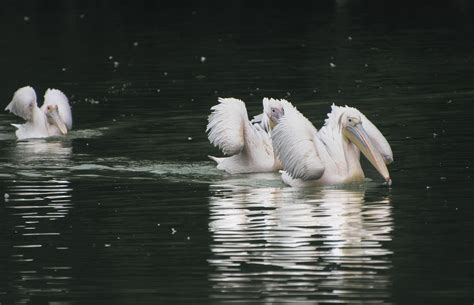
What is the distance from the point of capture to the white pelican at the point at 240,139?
15289 mm

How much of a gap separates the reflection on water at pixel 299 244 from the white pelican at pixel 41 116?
4.82 meters

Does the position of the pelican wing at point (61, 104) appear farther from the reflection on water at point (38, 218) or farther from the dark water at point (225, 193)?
the reflection on water at point (38, 218)

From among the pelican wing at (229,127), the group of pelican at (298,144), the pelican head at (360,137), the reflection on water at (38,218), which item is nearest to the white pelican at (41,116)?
the reflection on water at (38,218)

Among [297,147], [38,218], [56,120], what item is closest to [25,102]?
[56,120]

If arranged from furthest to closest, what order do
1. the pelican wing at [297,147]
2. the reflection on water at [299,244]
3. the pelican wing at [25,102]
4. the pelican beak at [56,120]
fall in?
1. the pelican wing at [25,102]
2. the pelican beak at [56,120]
3. the pelican wing at [297,147]
4. the reflection on water at [299,244]

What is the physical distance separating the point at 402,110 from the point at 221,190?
17.9 ft

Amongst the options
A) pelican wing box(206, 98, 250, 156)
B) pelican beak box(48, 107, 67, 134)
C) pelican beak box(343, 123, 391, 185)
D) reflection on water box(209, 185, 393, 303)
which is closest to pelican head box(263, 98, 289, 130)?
pelican wing box(206, 98, 250, 156)

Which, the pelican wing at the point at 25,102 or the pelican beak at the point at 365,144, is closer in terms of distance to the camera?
the pelican beak at the point at 365,144

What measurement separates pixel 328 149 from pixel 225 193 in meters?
1.07

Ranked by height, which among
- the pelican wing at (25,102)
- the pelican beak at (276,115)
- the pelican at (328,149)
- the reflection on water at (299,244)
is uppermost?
the pelican wing at (25,102)

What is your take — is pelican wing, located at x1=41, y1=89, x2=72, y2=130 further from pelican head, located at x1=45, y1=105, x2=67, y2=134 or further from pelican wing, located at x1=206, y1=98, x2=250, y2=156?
pelican wing, located at x1=206, y1=98, x2=250, y2=156

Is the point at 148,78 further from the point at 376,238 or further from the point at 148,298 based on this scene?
the point at 148,298

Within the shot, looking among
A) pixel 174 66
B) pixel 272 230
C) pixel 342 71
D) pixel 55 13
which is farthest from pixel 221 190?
pixel 55 13

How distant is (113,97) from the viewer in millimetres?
22344
